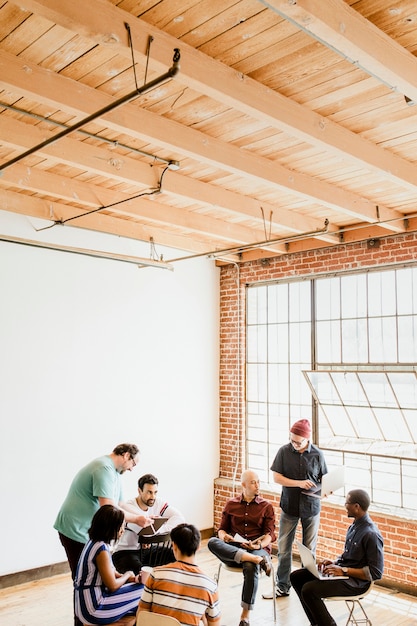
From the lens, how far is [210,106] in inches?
157

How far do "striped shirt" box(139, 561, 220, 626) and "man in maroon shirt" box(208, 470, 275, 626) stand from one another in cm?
203

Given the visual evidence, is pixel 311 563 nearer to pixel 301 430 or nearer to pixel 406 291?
pixel 301 430

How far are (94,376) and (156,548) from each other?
248 centimetres

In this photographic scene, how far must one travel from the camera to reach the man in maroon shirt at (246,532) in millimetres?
5461

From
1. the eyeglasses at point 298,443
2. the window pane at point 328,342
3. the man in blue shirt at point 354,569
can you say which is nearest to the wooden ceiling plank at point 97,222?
the window pane at point 328,342

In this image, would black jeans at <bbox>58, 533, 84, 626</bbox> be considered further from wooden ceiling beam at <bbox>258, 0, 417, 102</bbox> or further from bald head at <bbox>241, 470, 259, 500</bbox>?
wooden ceiling beam at <bbox>258, 0, 417, 102</bbox>

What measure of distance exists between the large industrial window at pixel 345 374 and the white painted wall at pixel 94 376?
0.78m

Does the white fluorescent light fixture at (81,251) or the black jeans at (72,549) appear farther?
the white fluorescent light fixture at (81,251)

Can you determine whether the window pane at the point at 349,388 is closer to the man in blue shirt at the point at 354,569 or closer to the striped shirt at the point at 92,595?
the man in blue shirt at the point at 354,569

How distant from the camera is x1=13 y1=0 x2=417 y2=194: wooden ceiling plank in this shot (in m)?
2.81

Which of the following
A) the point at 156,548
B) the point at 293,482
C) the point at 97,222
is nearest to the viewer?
the point at 156,548

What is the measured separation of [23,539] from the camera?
6273 mm

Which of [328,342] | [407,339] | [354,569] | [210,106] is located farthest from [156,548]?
[210,106]

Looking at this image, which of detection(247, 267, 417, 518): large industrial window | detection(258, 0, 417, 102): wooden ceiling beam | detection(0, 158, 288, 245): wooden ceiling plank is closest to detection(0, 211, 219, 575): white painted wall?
detection(247, 267, 417, 518): large industrial window
